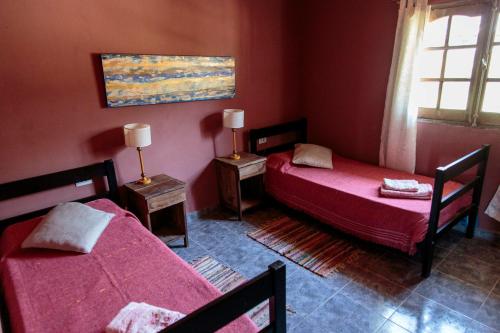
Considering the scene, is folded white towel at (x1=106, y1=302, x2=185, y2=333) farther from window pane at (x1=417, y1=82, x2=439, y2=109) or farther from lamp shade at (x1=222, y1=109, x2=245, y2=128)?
window pane at (x1=417, y1=82, x2=439, y2=109)

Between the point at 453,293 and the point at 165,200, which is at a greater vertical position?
the point at 165,200

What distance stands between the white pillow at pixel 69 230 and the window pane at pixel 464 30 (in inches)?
128

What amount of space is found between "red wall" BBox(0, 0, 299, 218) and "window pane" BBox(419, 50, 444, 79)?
152 centimetres

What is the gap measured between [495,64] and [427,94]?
22.2 inches

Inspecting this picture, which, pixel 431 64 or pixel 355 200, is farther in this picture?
pixel 431 64

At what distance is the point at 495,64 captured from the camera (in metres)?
2.63

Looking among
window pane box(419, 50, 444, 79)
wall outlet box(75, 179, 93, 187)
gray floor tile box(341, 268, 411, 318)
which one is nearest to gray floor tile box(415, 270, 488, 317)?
gray floor tile box(341, 268, 411, 318)

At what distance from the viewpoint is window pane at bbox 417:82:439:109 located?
9.87ft

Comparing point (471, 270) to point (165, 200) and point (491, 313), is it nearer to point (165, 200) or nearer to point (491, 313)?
point (491, 313)

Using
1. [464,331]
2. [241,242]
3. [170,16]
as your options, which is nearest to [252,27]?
[170,16]

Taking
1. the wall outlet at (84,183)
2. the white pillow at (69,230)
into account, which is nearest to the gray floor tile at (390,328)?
the white pillow at (69,230)

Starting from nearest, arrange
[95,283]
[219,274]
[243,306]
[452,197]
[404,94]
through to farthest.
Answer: [243,306], [95,283], [452,197], [219,274], [404,94]

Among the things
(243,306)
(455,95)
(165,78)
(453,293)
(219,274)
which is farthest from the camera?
(455,95)

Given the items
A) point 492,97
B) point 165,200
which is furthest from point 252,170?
point 492,97
